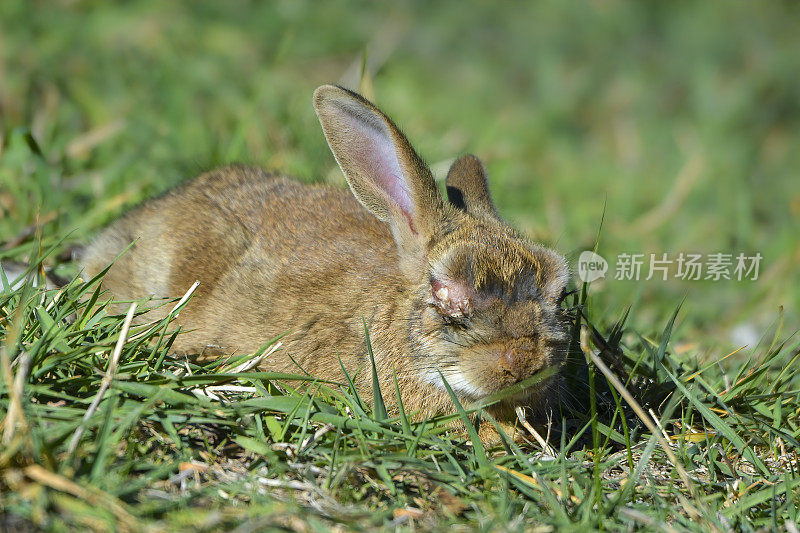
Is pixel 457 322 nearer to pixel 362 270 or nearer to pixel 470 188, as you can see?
pixel 362 270

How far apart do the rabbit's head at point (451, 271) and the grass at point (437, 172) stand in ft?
0.78

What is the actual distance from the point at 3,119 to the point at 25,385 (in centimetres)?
377

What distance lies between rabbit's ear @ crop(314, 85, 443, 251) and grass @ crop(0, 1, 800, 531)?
0.80 meters

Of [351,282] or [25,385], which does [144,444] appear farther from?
[351,282]

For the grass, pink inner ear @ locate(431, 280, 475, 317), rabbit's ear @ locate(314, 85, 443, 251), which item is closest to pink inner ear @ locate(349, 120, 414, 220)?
rabbit's ear @ locate(314, 85, 443, 251)

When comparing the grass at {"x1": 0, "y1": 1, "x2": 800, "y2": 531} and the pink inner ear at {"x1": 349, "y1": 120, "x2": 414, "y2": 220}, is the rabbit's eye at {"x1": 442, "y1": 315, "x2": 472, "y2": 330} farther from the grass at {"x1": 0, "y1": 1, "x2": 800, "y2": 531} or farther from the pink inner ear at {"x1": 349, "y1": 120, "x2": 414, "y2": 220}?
the pink inner ear at {"x1": 349, "y1": 120, "x2": 414, "y2": 220}

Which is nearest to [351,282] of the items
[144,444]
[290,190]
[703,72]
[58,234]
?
[290,190]

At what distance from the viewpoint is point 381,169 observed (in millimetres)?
3805

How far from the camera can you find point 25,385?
9.14 feet

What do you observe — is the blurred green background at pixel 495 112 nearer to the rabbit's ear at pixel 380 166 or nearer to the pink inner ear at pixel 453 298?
the rabbit's ear at pixel 380 166

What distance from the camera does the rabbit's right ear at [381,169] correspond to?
364 centimetres

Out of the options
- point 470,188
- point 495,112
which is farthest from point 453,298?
point 495,112

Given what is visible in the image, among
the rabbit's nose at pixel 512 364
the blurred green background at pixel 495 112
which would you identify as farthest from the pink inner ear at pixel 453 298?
the blurred green background at pixel 495 112

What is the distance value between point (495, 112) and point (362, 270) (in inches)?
213
